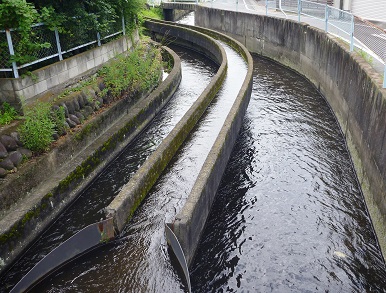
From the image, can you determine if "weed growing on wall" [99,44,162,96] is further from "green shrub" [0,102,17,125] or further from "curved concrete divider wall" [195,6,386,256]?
"curved concrete divider wall" [195,6,386,256]

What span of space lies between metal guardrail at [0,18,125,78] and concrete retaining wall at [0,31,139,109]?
0.76 ft

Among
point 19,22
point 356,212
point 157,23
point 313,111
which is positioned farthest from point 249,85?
point 157,23

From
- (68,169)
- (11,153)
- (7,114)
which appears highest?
(7,114)

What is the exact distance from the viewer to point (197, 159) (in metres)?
11.1

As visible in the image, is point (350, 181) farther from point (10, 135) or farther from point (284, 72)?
point (284, 72)

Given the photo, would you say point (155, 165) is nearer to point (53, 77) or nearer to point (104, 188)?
point (104, 188)

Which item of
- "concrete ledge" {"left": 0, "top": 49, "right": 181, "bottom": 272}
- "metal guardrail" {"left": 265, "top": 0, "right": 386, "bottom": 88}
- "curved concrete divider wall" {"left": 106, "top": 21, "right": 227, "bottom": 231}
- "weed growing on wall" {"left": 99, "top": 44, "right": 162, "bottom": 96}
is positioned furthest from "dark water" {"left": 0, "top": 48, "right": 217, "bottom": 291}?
"metal guardrail" {"left": 265, "top": 0, "right": 386, "bottom": 88}

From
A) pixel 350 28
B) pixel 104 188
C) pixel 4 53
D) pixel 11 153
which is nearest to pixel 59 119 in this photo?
pixel 11 153

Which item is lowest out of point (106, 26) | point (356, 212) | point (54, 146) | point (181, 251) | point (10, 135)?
point (356, 212)

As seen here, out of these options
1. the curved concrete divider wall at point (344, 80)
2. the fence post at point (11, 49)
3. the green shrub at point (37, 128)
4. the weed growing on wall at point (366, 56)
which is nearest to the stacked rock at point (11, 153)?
Answer: the green shrub at point (37, 128)

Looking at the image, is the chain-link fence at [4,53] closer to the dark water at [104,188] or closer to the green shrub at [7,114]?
the green shrub at [7,114]

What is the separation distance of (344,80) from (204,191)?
7020 millimetres

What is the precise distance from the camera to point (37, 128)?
880cm

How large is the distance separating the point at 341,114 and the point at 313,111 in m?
1.73
